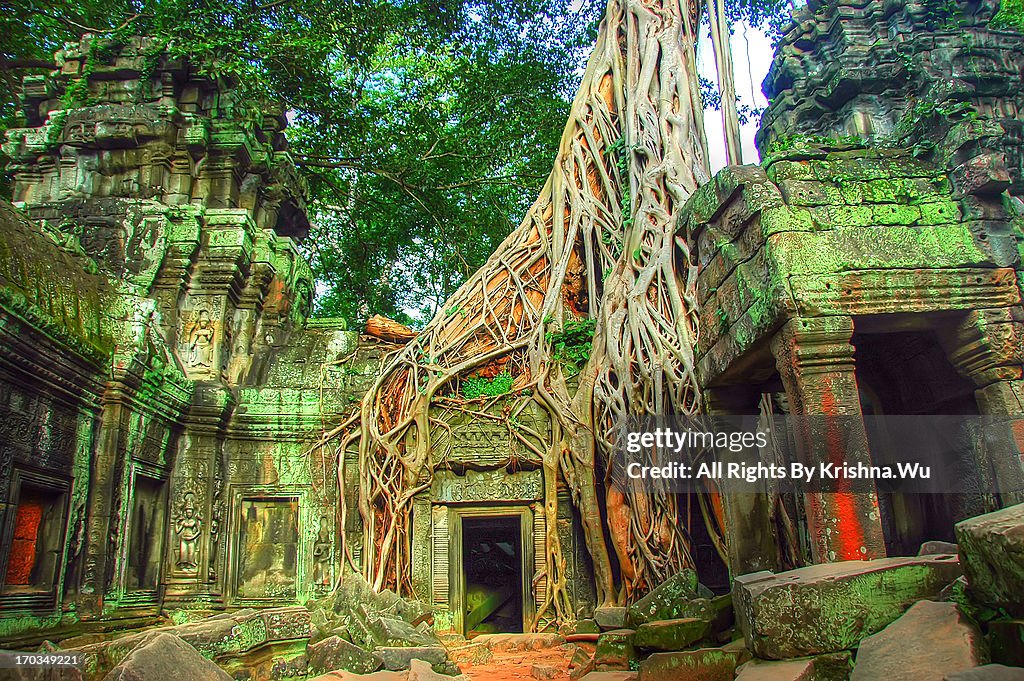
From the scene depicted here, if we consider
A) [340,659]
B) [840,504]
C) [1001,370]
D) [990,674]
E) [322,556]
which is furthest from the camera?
[322,556]

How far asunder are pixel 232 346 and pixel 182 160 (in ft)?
7.37

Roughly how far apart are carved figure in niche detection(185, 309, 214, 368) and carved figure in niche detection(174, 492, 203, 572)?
1.40 m

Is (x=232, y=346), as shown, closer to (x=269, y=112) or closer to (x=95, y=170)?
(x=95, y=170)

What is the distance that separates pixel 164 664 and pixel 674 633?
8.33ft

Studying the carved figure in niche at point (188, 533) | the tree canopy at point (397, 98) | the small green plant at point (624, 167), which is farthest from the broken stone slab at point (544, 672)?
the tree canopy at point (397, 98)

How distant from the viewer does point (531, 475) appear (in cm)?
719

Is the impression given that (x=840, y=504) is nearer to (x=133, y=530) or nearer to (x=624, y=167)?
(x=624, y=167)

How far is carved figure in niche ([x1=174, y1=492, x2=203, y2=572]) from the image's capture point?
6.82 metres

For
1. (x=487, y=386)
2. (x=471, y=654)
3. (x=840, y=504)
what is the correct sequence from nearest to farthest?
(x=840, y=504), (x=471, y=654), (x=487, y=386)

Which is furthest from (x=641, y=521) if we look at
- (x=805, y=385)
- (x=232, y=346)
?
(x=232, y=346)

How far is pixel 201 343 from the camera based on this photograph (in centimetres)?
770

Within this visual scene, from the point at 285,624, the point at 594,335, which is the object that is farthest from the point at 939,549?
the point at 594,335

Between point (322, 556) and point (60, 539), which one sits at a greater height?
point (60, 539)

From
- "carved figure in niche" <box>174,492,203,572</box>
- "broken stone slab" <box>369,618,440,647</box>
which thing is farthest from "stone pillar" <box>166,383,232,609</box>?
"broken stone slab" <box>369,618,440,647</box>
